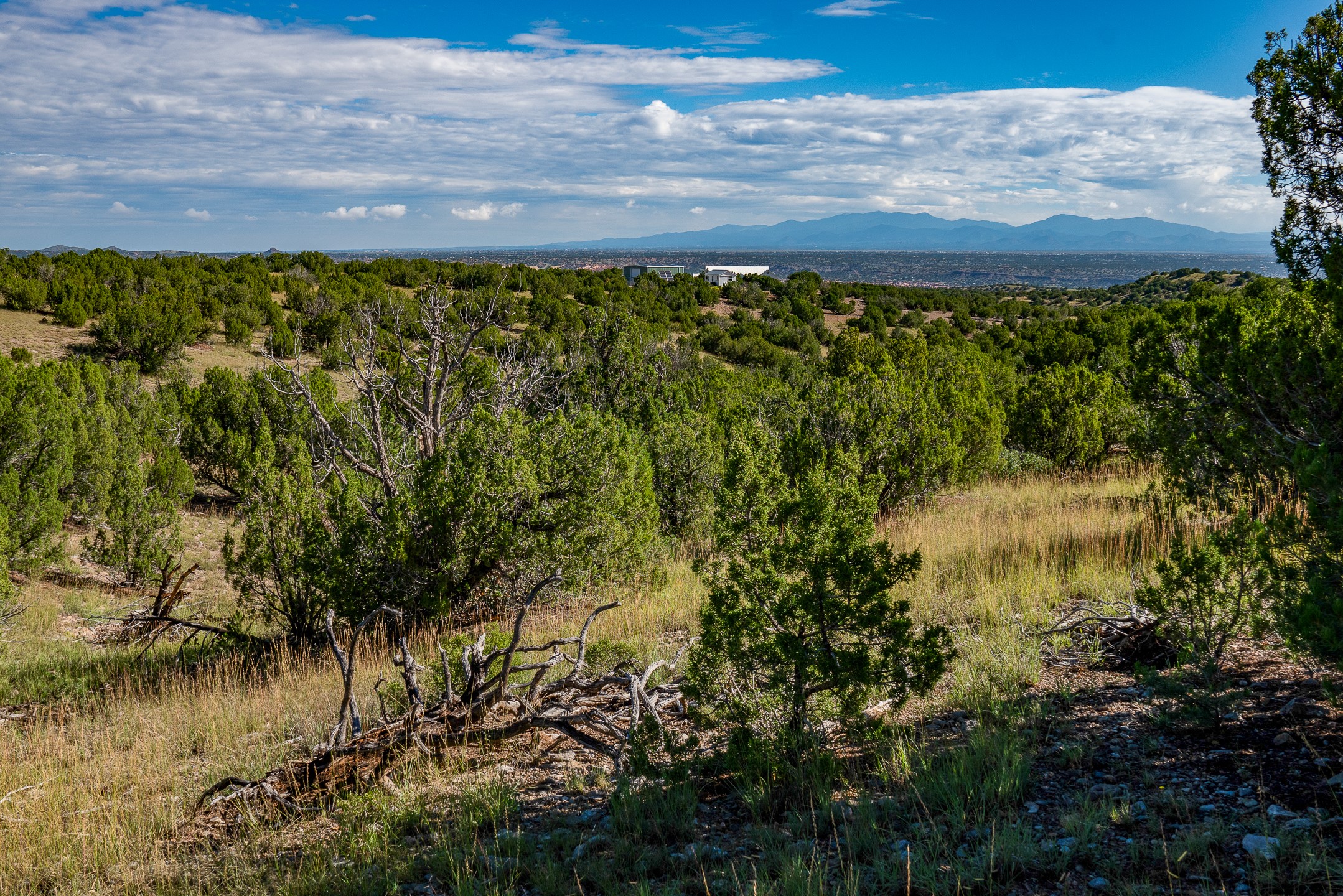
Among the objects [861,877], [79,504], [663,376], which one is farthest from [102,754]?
[663,376]

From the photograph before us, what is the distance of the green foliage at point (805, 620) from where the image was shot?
3.21m

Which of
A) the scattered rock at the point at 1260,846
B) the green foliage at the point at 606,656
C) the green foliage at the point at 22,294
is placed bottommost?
the green foliage at the point at 606,656

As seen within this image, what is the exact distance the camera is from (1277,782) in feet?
9.23

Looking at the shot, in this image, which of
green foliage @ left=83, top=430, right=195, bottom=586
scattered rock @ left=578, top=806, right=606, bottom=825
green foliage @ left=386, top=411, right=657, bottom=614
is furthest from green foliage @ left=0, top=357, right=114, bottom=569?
scattered rock @ left=578, top=806, right=606, bottom=825

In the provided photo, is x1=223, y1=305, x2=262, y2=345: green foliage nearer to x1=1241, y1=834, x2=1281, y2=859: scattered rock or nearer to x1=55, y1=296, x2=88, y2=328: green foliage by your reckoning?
x1=55, y1=296, x2=88, y2=328: green foliage

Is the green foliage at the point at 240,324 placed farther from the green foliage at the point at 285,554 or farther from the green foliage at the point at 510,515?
the green foliage at the point at 510,515

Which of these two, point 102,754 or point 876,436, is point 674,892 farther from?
point 876,436

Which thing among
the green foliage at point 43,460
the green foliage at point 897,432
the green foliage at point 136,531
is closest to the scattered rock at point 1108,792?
the green foliage at point 897,432

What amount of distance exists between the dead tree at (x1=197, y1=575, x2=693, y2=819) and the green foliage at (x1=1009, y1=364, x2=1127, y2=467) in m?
11.0

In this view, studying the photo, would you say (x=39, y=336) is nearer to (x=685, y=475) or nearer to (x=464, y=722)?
(x=685, y=475)

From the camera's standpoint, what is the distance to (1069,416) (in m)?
13.2

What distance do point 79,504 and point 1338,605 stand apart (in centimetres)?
1583

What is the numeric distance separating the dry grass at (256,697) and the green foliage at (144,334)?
1529 centimetres

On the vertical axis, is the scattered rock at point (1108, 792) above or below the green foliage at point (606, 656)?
above
